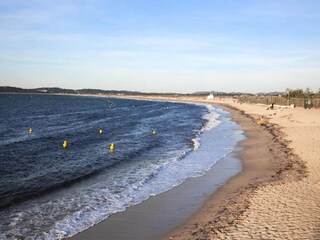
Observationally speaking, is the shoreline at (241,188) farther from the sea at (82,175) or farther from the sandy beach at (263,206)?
the sea at (82,175)

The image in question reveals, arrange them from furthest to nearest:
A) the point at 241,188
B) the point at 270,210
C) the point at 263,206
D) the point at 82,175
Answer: the point at 82,175, the point at 241,188, the point at 263,206, the point at 270,210

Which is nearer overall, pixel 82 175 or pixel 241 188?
pixel 241 188

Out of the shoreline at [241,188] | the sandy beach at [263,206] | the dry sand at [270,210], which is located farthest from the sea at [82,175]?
the dry sand at [270,210]

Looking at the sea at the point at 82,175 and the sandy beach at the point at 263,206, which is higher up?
the sandy beach at the point at 263,206

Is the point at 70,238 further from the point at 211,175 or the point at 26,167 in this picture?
the point at 26,167

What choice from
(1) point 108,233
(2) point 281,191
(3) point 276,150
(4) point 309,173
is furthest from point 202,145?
(1) point 108,233

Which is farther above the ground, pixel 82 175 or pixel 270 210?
pixel 270 210

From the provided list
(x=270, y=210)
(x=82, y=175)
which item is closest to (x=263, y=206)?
(x=270, y=210)

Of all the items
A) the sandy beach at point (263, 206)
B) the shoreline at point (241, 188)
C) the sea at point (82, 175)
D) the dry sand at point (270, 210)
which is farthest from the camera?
the sea at point (82, 175)

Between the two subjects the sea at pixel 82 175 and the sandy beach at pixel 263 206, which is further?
the sea at pixel 82 175

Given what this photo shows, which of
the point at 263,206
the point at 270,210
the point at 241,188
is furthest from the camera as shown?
the point at 241,188

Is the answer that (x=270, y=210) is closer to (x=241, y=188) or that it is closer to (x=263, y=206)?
(x=263, y=206)

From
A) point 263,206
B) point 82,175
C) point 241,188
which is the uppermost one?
point 263,206

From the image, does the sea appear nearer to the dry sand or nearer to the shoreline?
the shoreline
